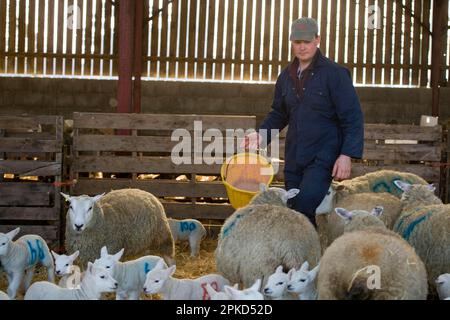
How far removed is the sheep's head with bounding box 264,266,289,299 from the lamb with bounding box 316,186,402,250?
5.93 ft

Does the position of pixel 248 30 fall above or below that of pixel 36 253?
above

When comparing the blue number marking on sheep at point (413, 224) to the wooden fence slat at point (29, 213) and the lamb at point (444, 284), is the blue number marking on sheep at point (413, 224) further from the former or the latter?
the wooden fence slat at point (29, 213)

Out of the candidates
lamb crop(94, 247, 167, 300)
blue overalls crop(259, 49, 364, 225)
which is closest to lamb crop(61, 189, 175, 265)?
lamb crop(94, 247, 167, 300)

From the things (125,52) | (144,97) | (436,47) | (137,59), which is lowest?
(144,97)

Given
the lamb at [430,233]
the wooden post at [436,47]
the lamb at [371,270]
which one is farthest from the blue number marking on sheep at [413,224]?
the wooden post at [436,47]

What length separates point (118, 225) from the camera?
614 centimetres

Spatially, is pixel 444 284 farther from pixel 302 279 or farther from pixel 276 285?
pixel 276 285

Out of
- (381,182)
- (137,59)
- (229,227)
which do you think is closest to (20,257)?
(229,227)

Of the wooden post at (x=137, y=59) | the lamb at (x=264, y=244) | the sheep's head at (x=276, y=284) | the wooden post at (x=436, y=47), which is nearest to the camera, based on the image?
the sheep's head at (x=276, y=284)

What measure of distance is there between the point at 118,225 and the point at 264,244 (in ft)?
6.31

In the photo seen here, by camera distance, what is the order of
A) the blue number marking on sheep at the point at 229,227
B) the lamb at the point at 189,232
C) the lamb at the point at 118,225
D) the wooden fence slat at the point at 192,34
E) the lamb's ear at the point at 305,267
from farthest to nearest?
the wooden fence slat at the point at 192,34 → the lamb at the point at 189,232 → the lamb at the point at 118,225 → the blue number marking on sheep at the point at 229,227 → the lamb's ear at the point at 305,267

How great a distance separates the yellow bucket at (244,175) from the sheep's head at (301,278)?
168cm

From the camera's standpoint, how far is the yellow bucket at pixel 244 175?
20.0 ft

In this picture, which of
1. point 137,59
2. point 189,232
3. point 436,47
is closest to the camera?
point 189,232
